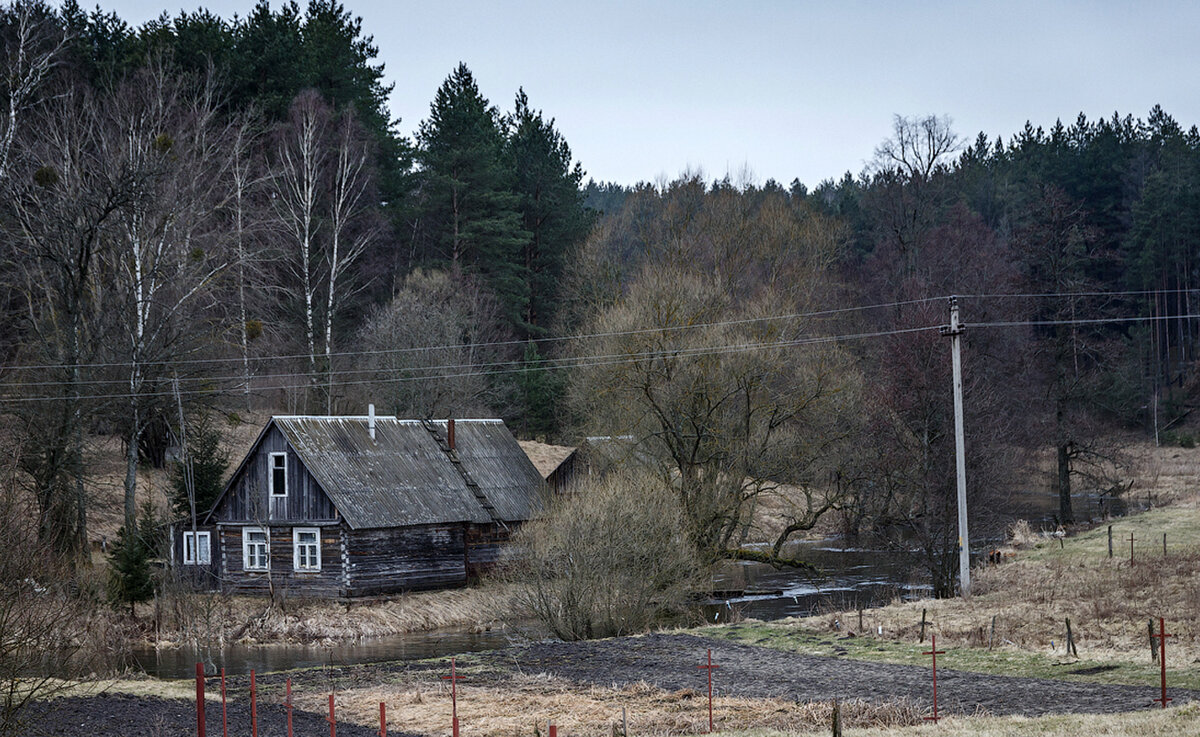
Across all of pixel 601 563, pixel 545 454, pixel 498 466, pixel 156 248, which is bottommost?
pixel 601 563

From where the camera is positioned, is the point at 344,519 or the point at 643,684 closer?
the point at 643,684

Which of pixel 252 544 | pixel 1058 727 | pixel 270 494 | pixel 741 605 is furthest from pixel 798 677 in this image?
pixel 252 544

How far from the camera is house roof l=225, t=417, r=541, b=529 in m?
39.4

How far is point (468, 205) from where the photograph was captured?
6606 centimetres

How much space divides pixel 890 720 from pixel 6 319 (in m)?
42.6

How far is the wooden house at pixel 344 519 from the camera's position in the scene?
38.8 meters

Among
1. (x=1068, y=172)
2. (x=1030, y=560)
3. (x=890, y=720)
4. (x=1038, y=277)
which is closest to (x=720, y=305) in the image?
(x=1030, y=560)

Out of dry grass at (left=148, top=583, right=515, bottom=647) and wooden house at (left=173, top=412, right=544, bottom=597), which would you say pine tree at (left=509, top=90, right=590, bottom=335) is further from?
dry grass at (left=148, top=583, right=515, bottom=647)

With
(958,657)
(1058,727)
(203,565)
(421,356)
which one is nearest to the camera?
(1058,727)

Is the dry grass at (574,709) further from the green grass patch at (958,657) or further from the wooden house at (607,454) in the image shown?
the wooden house at (607,454)

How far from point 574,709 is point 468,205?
49.5 metres

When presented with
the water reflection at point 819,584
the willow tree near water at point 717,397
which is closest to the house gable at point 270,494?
the willow tree near water at point 717,397

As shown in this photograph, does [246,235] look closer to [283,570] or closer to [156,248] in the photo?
[156,248]

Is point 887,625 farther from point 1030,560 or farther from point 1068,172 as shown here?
point 1068,172
